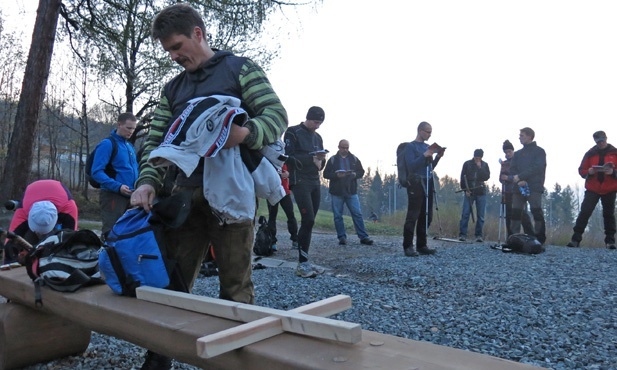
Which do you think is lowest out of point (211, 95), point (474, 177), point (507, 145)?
point (211, 95)

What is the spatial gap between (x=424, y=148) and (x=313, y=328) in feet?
22.8

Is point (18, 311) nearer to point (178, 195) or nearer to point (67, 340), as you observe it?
point (67, 340)

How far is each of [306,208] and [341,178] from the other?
4.26 metres

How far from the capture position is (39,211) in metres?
4.63

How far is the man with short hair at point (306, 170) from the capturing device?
635cm

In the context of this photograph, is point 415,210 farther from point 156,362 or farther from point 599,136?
point 156,362

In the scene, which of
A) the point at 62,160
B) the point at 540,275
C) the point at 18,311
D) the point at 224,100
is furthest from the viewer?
the point at 62,160

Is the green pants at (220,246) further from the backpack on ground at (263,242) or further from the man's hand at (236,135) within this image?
the backpack on ground at (263,242)

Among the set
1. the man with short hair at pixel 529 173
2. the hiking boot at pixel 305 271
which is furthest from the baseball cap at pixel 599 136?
the hiking boot at pixel 305 271

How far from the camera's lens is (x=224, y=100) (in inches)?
89.4

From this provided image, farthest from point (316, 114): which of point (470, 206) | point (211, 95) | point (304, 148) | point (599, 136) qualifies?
point (470, 206)

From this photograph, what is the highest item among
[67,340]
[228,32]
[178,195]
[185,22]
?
[228,32]

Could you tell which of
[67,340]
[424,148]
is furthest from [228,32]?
[67,340]

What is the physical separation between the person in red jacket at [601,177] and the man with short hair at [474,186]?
8.37ft
